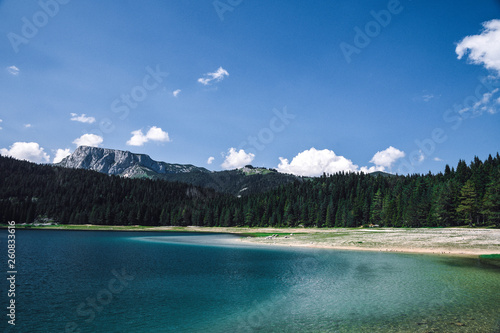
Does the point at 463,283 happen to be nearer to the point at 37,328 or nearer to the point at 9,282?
the point at 37,328

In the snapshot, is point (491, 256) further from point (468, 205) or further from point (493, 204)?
point (468, 205)

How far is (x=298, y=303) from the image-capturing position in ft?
67.9

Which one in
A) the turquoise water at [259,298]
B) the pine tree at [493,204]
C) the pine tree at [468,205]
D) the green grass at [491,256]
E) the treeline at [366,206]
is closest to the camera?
the turquoise water at [259,298]

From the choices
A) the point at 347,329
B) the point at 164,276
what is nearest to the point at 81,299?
the point at 164,276

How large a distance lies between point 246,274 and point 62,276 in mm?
19449

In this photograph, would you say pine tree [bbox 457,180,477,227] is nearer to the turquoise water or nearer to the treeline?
the treeline

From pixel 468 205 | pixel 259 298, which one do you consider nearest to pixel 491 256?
pixel 259 298

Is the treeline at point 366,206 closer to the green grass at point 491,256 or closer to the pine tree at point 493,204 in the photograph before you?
the pine tree at point 493,204

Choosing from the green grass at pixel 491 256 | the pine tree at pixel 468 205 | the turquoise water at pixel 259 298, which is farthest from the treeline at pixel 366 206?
the turquoise water at pixel 259 298

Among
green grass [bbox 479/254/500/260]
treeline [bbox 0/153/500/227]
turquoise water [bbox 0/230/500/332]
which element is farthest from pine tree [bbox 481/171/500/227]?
turquoise water [bbox 0/230/500/332]

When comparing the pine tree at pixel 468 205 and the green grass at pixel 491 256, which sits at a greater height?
the pine tree at pixel 468 205

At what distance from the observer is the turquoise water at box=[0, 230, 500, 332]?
16016mm

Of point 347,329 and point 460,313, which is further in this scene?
point 460,313

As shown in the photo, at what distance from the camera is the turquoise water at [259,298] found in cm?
1602
